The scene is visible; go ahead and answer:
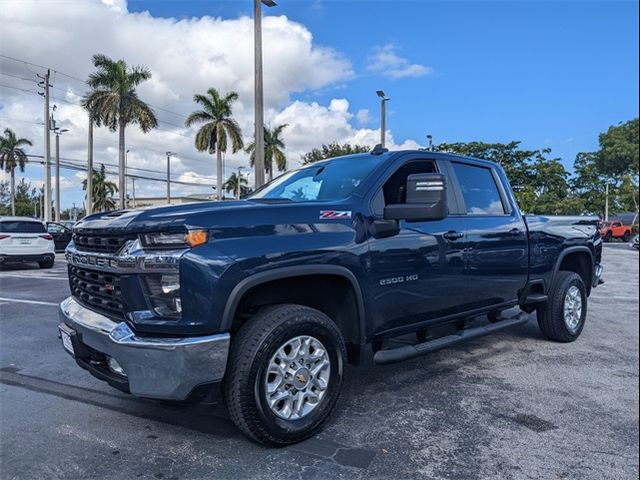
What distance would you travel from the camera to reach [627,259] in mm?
17094

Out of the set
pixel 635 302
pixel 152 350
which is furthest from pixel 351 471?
pixel 635 302

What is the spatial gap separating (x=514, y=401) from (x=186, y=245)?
2.80 m

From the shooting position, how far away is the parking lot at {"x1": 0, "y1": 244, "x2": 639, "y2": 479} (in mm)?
2881

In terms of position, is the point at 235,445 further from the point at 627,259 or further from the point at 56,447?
the point at 627,259

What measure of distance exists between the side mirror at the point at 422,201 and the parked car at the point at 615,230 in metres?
28.0

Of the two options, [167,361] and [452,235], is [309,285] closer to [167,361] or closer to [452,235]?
[167,361]

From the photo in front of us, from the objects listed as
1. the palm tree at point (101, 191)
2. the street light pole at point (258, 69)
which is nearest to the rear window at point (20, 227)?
the street light pole at point (258, 69)

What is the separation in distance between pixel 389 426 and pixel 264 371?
1072 mm

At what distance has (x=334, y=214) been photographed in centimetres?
339

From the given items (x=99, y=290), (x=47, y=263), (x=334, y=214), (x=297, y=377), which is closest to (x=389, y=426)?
(x=297, y=377)

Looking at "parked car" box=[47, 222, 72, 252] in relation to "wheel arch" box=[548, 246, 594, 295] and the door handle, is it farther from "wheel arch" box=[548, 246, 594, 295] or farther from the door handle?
the door handle

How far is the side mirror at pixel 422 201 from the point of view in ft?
11.5

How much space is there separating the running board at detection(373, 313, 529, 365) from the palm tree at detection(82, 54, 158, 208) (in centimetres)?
2923

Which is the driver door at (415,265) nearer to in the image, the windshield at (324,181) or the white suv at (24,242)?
the windshield at (324,181)
